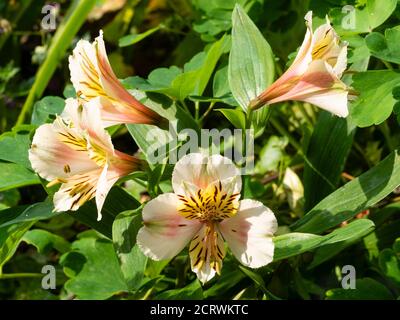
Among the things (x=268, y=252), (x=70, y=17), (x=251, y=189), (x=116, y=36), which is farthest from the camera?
(x=116, y=36)

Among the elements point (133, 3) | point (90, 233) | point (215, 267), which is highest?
point (133, 3)

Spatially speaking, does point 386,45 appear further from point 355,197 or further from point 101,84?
point 101,84

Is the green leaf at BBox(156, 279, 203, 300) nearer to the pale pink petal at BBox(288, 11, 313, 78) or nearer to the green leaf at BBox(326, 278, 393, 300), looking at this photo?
the green leaf at BBox(326, 278, 393, 300)

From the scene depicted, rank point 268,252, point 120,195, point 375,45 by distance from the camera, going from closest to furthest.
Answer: point 268,252
point 375,45
point 120,195

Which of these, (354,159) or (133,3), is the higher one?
(133,3)

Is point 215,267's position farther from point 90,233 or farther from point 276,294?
point 90,233

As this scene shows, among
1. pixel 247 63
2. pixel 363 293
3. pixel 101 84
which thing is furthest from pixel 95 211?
pixel 363 293

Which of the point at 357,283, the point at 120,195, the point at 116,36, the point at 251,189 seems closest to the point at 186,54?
the point at 116,36

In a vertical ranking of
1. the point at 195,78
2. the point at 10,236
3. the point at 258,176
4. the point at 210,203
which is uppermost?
the point at 195,78
